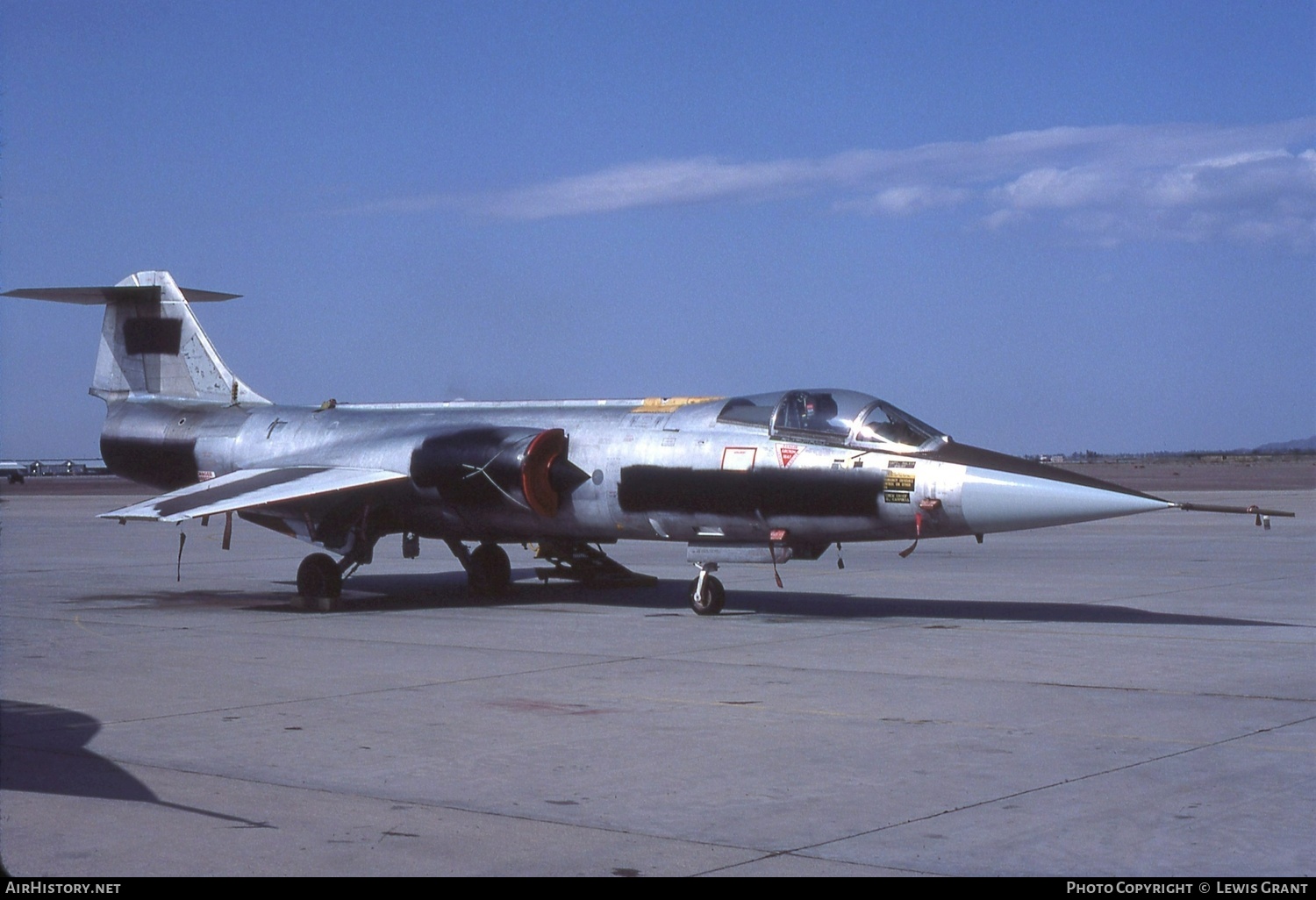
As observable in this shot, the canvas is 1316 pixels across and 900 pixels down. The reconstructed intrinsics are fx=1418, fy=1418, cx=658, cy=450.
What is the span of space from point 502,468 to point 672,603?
9.24 feet

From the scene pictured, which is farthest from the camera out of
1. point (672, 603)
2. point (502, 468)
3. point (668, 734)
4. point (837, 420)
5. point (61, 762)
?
point (672, 603)

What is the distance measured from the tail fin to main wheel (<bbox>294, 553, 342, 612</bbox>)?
4.81 meters

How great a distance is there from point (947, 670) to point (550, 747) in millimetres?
4362

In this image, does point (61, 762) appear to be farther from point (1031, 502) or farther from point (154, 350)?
point (154, 350)

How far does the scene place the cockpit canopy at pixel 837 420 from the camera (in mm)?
14789

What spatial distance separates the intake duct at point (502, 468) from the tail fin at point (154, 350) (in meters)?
5.17

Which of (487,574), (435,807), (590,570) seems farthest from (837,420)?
(435,807)

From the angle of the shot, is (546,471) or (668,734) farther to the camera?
(546,471)

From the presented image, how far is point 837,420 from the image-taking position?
15.1 m

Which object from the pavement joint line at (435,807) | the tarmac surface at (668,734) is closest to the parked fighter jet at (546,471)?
the tarmac surface at (668,734)

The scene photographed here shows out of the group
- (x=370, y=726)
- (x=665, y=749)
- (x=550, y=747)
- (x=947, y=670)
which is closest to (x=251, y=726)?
(x=370, y=726)

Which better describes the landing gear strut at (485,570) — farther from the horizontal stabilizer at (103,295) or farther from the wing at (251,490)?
the horizontal stabilizer at (103,295)

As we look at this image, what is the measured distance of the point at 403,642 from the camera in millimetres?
14023

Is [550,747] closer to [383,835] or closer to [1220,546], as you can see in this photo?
[383,835]
